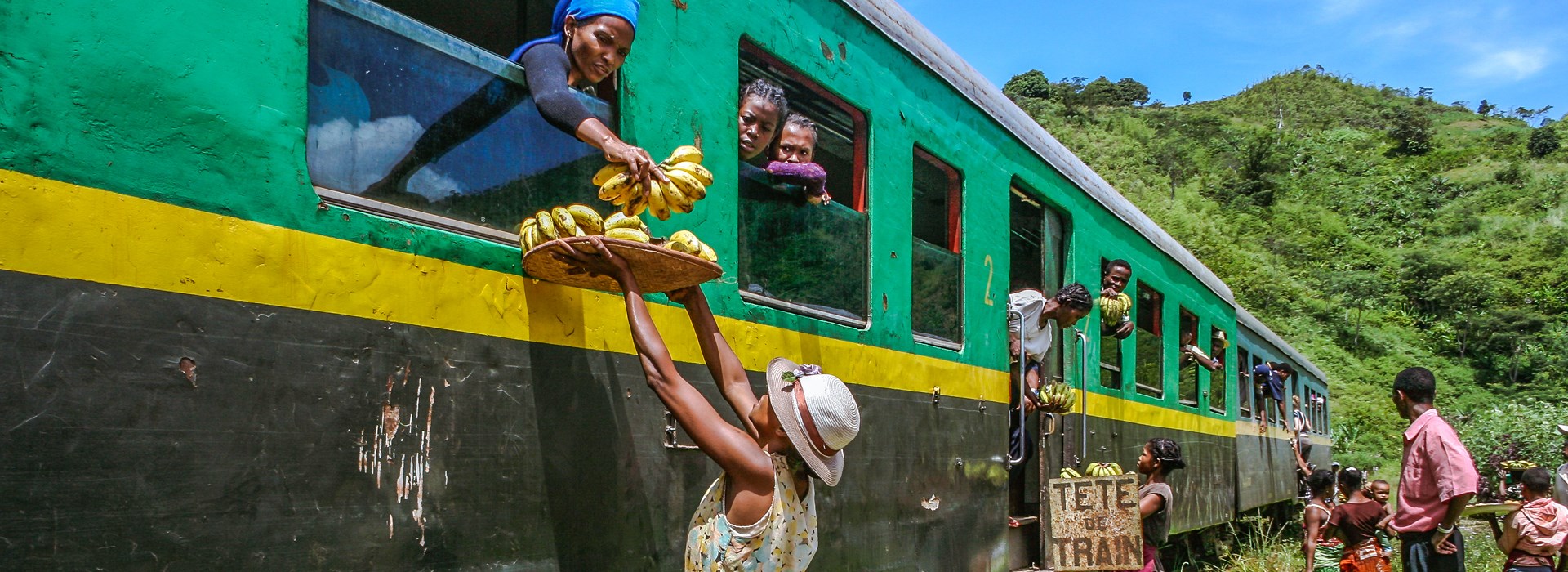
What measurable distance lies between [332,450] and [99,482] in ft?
1.66

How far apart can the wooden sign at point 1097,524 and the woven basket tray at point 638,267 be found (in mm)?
3195

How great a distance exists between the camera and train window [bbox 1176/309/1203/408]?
11320mm

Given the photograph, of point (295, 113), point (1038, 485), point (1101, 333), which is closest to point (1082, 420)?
point (1038, 485)

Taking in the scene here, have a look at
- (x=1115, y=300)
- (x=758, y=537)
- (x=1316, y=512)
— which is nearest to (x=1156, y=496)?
(x=1115, y=300)

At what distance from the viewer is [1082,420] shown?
296 inches

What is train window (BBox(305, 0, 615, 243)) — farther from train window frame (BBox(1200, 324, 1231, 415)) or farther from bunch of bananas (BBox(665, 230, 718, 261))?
train window frame (BBox(1200, 324, 1231, 415))

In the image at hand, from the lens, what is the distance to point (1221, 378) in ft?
43.3

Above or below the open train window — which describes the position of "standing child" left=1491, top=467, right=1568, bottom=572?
below

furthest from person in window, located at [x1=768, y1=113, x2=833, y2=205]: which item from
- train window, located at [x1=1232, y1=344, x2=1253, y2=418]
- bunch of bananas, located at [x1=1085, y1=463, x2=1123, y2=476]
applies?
train window, located at [x1=1232, y1=344, x2=1253, y2=418]

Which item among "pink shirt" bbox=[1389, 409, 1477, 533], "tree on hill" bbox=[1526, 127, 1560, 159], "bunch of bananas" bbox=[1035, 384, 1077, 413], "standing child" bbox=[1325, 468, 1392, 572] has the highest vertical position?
"tree on hill" bbox=[1526, 127, 1560, 159]

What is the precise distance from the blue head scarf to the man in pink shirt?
355cm

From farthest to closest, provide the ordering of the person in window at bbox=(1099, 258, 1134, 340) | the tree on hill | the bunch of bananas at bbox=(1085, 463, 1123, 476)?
the tree on hill < the person in window at bbox=(1099, 258, 1134, 340) < the bunch of bananas at bbox=(1085, 463, 1123, 476)

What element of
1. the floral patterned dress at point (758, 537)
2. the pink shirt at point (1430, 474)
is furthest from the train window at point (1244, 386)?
the floral patterned dress at point (758, 537)

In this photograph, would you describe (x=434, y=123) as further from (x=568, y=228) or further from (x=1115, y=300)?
(x=1115, y=300)
